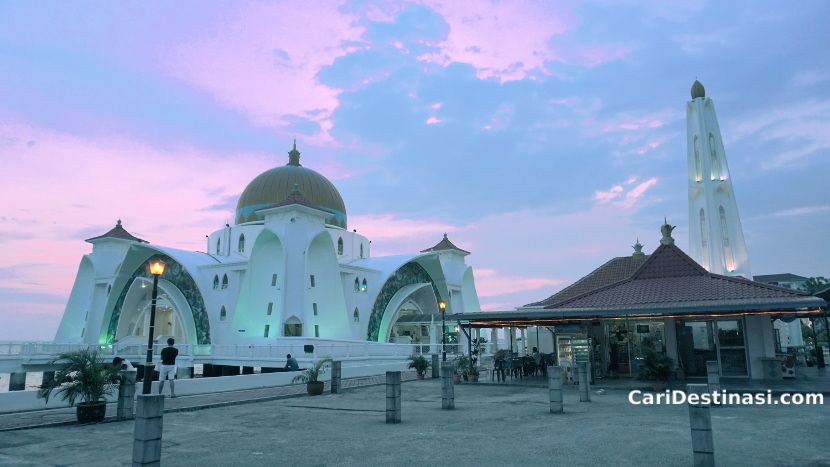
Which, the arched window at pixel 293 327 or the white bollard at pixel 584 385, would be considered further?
the arched window at pixel 293 327

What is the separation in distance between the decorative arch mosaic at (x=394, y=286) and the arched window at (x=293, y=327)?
8005mm

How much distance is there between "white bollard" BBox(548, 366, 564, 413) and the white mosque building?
2465 centimetres

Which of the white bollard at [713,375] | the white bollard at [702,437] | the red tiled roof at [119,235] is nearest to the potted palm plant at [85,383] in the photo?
the white bollard at [702,437]

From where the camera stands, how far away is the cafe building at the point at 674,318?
1872cm

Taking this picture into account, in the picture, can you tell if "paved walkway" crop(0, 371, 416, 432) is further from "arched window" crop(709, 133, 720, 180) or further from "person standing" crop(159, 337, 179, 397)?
"arched window" crop(709, 133, 720, 180)

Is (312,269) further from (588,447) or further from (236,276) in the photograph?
(588,447)

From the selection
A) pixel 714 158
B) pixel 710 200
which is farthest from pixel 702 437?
pixel 714 158

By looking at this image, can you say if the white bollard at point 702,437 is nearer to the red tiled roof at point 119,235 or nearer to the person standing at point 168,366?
the person standing at point 168,366

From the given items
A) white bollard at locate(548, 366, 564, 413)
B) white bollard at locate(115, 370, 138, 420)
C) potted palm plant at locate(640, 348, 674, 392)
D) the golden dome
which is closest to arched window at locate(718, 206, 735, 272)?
potted palm plant at locate(640, 348, 674, 392)

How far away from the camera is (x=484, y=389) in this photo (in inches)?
826

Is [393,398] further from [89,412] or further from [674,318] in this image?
[674,318]

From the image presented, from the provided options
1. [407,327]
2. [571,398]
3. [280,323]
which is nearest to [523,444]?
[571,398]

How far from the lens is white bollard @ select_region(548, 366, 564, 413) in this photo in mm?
13797

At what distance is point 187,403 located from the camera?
1641 centimetres
